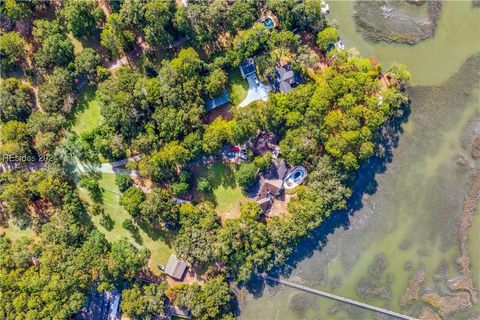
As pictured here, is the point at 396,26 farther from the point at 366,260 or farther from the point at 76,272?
the point at 76,272

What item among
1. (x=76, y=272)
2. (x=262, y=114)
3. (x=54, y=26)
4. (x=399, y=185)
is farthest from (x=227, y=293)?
(x=54, y=26)

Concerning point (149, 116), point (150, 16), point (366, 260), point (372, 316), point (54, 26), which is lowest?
point (372, 316)

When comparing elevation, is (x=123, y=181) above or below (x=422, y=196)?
above

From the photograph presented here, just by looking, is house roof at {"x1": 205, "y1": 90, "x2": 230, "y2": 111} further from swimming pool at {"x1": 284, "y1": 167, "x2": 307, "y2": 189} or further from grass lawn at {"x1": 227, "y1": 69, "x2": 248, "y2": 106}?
swimming pool at {"x1": 284, "y1": 167, "x2": 307, "y2": 189}

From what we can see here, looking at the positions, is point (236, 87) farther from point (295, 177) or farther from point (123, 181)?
point (123, 181)

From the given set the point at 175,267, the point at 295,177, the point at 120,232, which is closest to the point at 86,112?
the point at 120,232

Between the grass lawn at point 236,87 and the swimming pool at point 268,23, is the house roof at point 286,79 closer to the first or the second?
the grass lawn at point 236,87

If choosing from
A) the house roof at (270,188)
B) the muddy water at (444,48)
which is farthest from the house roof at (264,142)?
the muddy water at (444,48)
